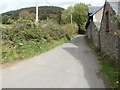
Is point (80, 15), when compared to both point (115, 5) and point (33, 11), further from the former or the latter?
point (115, 5)

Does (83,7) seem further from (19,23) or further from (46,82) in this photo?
(46,82)

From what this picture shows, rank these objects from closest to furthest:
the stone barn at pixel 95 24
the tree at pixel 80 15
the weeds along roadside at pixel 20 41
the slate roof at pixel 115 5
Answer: the slate roof at pixel 115 5, the weeds along roadside at pixel 20 41, the stone barn at pixel 95 24, the tree at pixel 80 15

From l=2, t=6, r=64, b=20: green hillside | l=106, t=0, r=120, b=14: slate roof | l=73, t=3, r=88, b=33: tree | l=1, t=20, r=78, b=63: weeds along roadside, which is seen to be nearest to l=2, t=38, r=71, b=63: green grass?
l=1, t=20, r=78, b=63: weeds along roadside

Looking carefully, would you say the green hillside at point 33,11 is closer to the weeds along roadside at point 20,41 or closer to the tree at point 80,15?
the weeds along roadside at point 20,41

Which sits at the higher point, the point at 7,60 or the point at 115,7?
the point at 115,7

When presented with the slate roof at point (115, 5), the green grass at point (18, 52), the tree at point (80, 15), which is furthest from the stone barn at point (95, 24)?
the tree at point (80, 15)

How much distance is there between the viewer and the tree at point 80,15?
55.4 meters

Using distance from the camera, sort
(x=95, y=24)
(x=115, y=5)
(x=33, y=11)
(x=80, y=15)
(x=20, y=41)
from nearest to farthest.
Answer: (x=115, y=5) → (x=20, y=41) → (x=95, y=24) → (x=33, y=11) → (x=80, y=15)

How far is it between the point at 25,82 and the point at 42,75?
0.95m

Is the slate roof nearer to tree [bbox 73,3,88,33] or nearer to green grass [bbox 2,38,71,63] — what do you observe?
green grass [bbox 2,38,71,63]

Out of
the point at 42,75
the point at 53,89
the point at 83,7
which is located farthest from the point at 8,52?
the point at 83,7

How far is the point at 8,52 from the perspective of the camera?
8344mm

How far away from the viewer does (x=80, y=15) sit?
5562 cm

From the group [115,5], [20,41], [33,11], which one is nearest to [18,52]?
[20,41]
